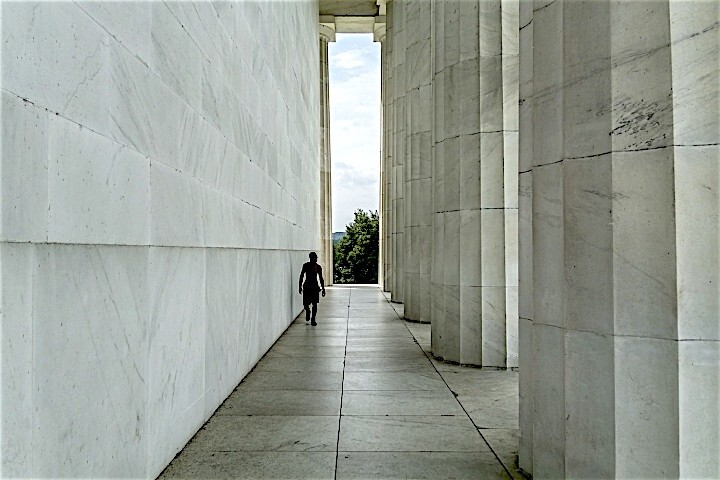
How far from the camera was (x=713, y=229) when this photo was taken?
14.4ft

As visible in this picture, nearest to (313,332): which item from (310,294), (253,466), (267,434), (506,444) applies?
(310,294)

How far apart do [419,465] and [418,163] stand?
45.3 ft

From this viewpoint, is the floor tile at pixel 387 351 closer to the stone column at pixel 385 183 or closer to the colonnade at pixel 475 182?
the colonnade at pixel 475 182

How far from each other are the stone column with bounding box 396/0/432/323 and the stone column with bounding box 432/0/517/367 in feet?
18.1

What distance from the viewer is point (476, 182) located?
1142 centimetres

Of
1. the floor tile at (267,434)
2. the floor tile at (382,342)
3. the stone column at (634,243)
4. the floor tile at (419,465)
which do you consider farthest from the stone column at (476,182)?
the stone column at (634,243)

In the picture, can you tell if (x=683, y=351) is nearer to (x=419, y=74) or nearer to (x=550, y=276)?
(x=550, y=276)

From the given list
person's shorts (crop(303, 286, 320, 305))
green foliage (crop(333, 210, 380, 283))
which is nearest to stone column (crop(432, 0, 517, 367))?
person's shorts (crop(303, 286, 320, 305))

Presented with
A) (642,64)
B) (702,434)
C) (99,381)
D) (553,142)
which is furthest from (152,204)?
(702,434)

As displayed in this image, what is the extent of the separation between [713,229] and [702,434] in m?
1.42

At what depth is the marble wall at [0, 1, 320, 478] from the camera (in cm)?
358

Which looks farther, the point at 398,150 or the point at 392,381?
the point at 398,150

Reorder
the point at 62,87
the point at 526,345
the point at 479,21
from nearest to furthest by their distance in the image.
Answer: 1. the point at 62,87
2. the point at 526,345
3. the point at 479,21

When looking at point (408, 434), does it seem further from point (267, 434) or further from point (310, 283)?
point (310, 283)
